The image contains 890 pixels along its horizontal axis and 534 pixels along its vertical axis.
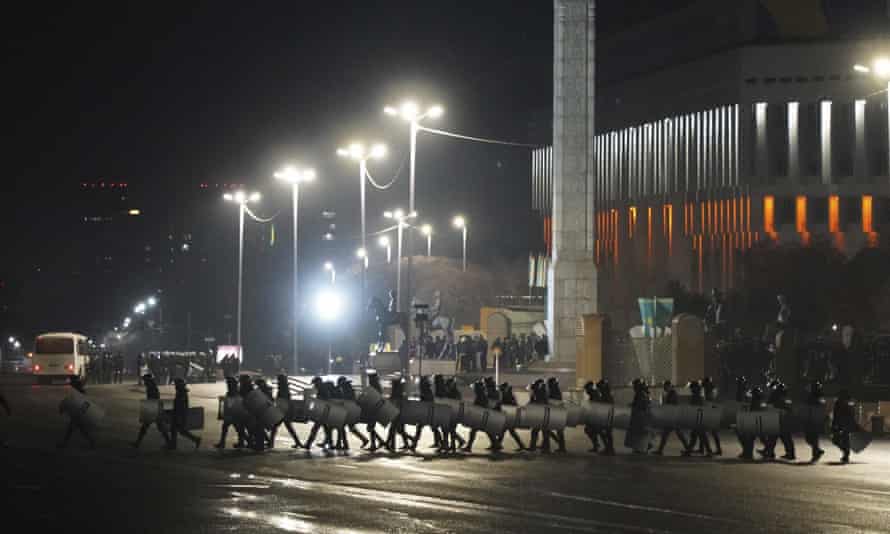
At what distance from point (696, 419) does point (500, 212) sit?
94095mm

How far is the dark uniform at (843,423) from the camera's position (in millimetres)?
24438

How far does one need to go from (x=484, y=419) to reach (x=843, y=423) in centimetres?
617

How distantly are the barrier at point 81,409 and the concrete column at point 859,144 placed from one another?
70080 mm

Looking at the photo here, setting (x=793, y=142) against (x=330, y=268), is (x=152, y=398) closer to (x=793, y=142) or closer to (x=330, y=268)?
(x=793, y=142)

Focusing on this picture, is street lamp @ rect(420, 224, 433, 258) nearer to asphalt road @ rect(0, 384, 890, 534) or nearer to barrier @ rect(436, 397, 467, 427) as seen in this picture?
asphalt road @ rect(0, 384, 890, 534)

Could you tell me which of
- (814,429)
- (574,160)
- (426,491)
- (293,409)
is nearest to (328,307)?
(574,160)

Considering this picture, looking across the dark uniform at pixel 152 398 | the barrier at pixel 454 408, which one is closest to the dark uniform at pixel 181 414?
the dark uniform at pixel 152 398

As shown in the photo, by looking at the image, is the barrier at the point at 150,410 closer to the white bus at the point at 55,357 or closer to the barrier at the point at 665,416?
the barrier at the point at 665,416

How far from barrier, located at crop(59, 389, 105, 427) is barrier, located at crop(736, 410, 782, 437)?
11.3 metres

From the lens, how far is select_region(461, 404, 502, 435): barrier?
2619 cm

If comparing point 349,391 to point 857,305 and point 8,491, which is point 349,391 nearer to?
point 8,491

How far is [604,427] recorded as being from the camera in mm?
26125

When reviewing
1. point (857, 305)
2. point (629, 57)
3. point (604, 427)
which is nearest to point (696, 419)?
point (604, 427)

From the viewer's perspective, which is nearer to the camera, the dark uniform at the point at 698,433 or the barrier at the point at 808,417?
the barrier at the point at 808,417
